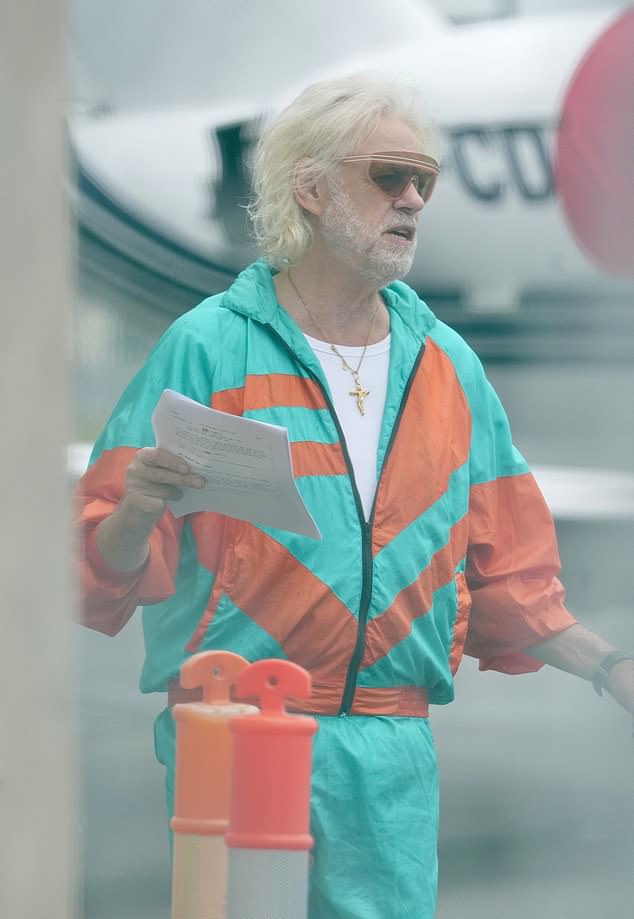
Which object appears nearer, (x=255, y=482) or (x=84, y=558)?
(x=255, y=482)

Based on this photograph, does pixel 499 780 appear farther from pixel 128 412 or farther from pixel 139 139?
pixel 139 139

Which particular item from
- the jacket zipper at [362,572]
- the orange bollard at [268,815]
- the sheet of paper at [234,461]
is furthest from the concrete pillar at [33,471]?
the jacket zipper at [362,572]

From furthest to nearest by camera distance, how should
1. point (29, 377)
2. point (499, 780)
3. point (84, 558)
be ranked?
point (499, 780), point (84, 558), point (29, 377)

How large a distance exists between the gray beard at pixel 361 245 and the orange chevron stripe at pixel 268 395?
156mm

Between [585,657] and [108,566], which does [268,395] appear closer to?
[108,566]

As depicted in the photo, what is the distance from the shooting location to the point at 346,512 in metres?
1.76

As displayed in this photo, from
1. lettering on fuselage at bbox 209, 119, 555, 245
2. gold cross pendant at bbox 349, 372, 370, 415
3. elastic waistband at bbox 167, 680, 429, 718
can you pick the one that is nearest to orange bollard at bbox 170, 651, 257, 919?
elastic waistband at bbox 167, 680, 429, 718

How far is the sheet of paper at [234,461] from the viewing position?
155cm

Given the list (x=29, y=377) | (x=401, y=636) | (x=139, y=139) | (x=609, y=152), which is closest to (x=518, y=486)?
(x=401, y=636)

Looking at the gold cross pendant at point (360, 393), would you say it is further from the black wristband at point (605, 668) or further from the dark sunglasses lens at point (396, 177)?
the black wristband at point (605, 668)

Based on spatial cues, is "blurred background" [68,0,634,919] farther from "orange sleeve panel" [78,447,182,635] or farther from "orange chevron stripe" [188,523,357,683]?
"orange chevron stripe" [188,523,357,683]

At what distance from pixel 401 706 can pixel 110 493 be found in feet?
1.35

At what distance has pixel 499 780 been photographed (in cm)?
186

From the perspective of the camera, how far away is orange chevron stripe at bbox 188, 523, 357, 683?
1753 millimetres
